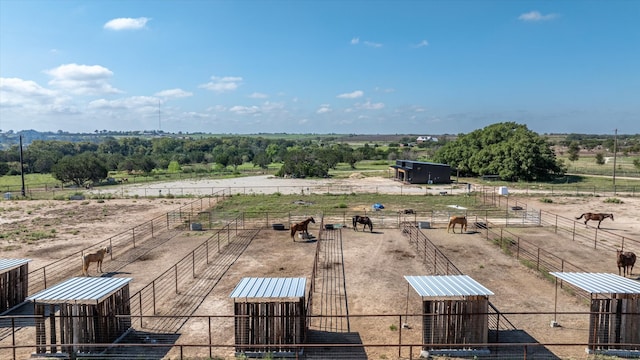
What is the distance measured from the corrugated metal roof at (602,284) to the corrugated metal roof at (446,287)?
228 cm

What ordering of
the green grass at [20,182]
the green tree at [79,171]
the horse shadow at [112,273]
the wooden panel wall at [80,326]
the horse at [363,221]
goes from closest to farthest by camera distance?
1. the wooden panel wall at [80,326]
2. the horse shadow at [112,273]
3. the horse at [363,221]
4. the green grass at [20,182]
5. the green tree at [79,171]

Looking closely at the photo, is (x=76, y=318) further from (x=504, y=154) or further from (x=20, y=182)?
(x=20, y=182)

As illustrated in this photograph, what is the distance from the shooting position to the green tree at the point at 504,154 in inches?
2382

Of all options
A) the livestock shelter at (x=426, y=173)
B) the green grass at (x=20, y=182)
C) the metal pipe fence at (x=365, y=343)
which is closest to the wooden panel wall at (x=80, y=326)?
the metal pipe fence at (x=365, y=343)

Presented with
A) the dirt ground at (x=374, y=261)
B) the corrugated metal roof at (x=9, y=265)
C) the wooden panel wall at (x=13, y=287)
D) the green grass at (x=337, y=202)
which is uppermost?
the corrugated metal roof at (x=9, y=265)

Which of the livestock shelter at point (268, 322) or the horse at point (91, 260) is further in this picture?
the horse at point (91, 260)

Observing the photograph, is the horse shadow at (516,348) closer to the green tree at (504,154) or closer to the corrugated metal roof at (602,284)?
the corrugated metal roof at (602,284)

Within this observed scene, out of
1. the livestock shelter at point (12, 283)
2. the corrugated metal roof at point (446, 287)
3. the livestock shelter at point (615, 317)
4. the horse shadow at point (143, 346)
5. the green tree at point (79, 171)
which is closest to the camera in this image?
the horse shadow at point (143, 346)

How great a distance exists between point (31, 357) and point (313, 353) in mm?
7156

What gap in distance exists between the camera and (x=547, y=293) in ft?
49.0

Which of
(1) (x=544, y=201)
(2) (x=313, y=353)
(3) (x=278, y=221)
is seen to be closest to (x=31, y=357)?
(2) (x=313, y=353)

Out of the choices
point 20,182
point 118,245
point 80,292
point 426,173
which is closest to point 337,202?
point 118,245

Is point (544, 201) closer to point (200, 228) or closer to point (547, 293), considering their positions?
point (547, 293)

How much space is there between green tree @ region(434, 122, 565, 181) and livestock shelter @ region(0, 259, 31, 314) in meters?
60.3
